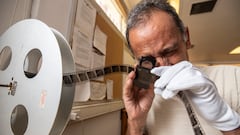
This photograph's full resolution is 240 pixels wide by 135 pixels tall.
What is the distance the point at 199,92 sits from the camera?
36 centimetres

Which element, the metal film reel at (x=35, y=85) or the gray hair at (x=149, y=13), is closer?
the metal film reel at (x=35, y=85)

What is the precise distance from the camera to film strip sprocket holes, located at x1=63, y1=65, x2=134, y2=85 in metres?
0.35

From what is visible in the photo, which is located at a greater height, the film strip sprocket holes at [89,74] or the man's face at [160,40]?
the man's face at [160,40]

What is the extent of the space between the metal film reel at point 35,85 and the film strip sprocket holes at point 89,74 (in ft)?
0.04

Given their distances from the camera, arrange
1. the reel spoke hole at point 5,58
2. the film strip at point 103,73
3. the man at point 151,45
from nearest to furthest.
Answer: the film strip at point 103,73 → the reel spoke hole at point 5,58 → the man at point 151,45

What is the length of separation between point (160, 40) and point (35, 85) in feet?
1.54

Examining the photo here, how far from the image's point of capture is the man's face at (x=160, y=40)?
65 cm

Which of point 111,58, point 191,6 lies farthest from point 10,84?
point 191,6

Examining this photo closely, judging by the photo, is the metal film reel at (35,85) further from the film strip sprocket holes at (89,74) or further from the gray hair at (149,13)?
the gray hair at (149,13)

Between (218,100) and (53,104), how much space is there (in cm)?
34

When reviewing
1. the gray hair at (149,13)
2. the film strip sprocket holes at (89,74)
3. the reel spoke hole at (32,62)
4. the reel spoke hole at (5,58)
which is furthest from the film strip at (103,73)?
the gray hair at (149,13)

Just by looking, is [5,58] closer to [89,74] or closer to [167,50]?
[89,74]

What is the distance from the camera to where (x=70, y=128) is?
880 mm

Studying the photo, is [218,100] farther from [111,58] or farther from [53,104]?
[111,58]
